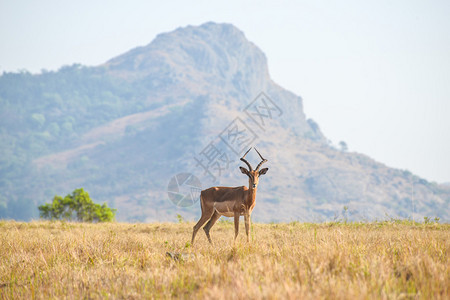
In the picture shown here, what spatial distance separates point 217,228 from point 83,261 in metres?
9.36

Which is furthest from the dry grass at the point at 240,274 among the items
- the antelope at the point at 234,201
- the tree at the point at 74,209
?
the tree at the point at 74,209

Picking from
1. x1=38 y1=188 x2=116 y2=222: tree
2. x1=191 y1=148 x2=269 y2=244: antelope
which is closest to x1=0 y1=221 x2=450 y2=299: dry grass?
x1=191 y1=148 x2=269 y2=244: antelope

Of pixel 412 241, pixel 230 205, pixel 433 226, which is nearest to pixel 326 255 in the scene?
pixel 412 241

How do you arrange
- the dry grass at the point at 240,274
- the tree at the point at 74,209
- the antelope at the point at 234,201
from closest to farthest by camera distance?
1. the dry grass at the point at 240,274
2. the antelope at the point at 234,201
3. the tree at the point at 74,209

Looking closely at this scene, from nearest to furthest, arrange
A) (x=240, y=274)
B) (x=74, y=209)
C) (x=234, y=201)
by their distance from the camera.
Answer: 1. (x=240, y=274)
2. (x=234, y=201)
3. (x=74, y=209)

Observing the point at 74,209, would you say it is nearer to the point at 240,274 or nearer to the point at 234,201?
the point at 234,201

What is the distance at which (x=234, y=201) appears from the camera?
1318 centimetres

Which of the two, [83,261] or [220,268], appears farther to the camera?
[83,261]

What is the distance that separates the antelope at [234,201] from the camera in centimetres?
1284

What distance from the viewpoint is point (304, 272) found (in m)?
6.99

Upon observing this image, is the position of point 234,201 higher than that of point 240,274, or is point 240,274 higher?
point 234,201

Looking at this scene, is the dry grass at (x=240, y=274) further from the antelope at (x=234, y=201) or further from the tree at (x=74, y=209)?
the tree at (x=74, y=209)

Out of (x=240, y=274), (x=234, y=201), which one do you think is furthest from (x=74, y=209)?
(x=240, y=274)

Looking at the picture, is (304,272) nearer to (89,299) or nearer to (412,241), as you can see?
(89,299)
